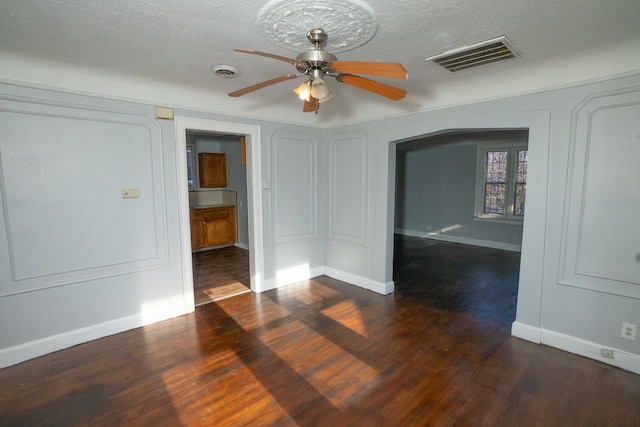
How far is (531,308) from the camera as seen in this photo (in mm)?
2855

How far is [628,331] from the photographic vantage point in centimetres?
240

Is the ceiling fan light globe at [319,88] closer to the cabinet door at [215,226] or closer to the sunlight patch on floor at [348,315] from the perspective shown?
the sunlight patch on floor at [348,315]

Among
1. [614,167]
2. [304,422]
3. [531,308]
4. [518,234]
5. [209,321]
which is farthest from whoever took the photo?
[518,234]

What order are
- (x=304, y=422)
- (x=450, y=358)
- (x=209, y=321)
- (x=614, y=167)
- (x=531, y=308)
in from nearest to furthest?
(x=304, y=422) → (x=614, y=167) → (x=450, y=358) → (x=531, y=308) → (x=209, y=321)

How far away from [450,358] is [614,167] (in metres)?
1.97

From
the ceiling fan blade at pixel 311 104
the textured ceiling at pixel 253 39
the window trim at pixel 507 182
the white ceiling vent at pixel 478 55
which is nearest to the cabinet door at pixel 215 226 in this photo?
the textured ceiling at pixel 253 39

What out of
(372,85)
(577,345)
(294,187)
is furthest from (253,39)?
(577,345)

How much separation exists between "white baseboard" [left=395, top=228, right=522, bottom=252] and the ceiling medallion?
5.92 metres

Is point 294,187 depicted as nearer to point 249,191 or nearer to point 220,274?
point 249,191

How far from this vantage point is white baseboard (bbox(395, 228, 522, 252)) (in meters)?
6.45

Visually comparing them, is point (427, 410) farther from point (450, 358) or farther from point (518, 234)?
point (518, 234)

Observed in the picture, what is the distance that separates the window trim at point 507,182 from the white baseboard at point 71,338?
637 centimetres

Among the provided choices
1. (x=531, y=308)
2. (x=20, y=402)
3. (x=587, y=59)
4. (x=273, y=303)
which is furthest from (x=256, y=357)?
(x=587, y=59)

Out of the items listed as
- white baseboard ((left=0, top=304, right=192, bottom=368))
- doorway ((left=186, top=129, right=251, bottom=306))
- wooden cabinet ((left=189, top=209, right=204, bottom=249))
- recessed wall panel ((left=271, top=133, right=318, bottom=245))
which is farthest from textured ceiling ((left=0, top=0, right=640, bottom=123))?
wooden cabinet ((left=189, top=209, right=204, bottom=249))
